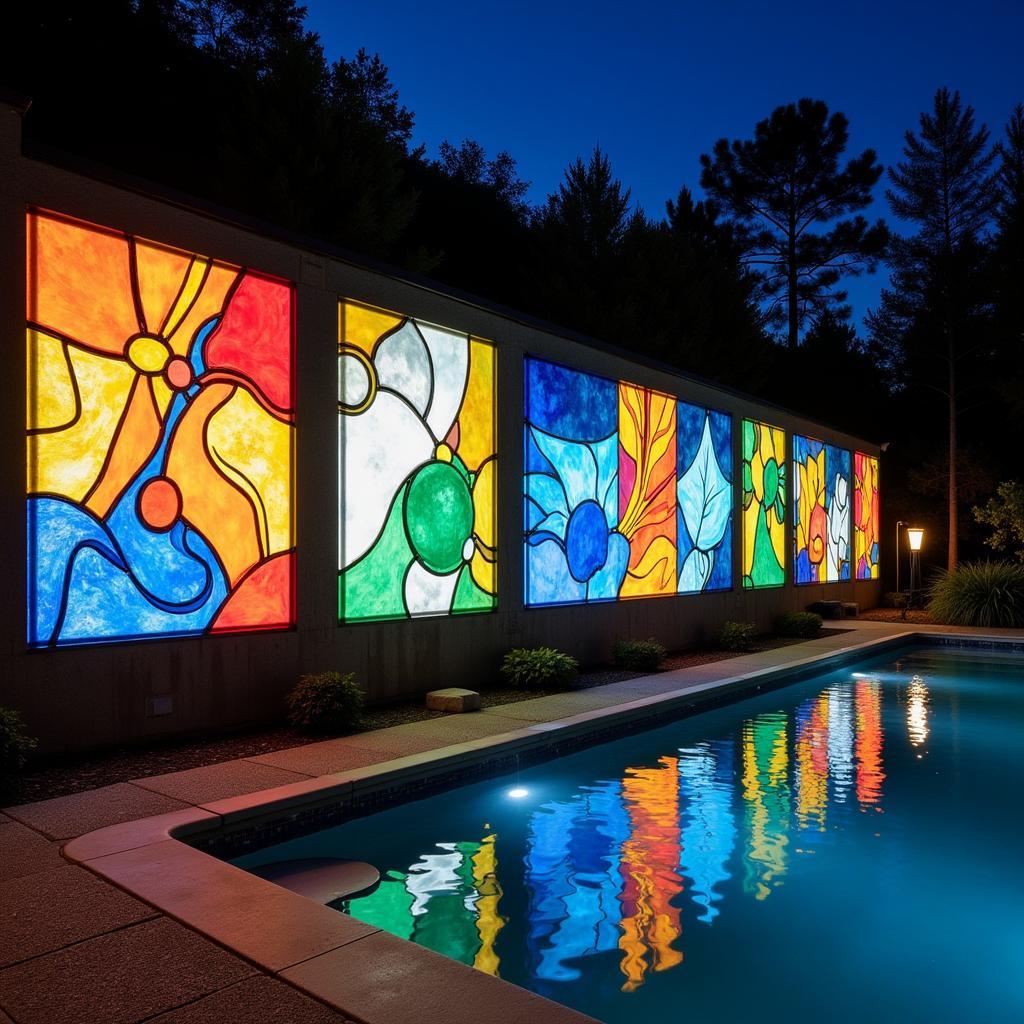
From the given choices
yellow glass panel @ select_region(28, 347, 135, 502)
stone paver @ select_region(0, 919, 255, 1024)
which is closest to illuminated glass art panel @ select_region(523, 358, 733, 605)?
yellow glass panel @ select_region(28, 347, 135, 502)

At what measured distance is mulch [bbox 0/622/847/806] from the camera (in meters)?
4.71

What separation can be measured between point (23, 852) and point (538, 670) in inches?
194

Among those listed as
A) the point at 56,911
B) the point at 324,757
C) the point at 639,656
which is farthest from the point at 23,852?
the point at 639,656

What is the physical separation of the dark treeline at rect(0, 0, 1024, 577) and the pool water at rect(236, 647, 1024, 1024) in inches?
612

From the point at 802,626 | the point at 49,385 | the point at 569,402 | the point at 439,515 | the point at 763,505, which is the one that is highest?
the point at 569,402

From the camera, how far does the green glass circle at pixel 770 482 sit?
46.4 ft

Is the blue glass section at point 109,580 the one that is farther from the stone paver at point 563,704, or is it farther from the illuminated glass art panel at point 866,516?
the illuminated glass art panel at point 866,516

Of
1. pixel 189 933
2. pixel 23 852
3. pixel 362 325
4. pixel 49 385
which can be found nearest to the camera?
pixel 189 933

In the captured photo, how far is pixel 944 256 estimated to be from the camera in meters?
20.7

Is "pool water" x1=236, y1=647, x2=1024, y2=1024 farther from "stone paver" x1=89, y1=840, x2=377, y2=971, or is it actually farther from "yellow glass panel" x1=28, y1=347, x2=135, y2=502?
"yellow glass panel" x1=28, y1=347, x2=135, y2=502

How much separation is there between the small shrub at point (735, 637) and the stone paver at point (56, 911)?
9.27 m

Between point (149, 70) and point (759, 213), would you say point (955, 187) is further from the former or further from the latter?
point (149, 70)

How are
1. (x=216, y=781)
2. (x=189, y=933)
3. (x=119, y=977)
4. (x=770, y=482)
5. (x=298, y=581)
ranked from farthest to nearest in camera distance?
(x=770, y=482)
(x=298, y=581)
(x=216, y=781)
(x=189, y=933)
(x=119, y=977)

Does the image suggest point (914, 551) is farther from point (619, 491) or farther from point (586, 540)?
point (586, 540)
